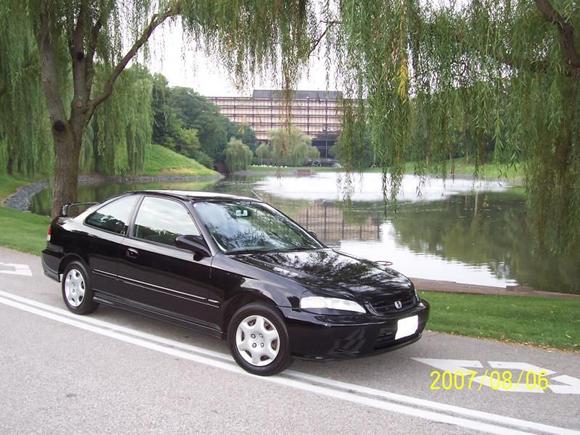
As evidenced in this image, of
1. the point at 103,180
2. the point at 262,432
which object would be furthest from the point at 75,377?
the point at 103,180

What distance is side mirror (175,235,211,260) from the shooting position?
5246 millimetres

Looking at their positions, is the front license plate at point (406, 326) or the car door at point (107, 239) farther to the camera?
the car door at point (107, 239)

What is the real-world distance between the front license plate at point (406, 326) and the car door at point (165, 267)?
63.4 inches

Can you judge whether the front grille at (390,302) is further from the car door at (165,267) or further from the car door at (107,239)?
the car door at (107,239)

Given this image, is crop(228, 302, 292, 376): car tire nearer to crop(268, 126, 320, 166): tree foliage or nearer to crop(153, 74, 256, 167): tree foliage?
crop(268, 126, 320, 166): tree foliage

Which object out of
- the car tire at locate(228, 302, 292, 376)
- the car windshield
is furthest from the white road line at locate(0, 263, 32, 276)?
the car tire at locate(228, 302, 292, 376)

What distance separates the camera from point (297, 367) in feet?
16.5

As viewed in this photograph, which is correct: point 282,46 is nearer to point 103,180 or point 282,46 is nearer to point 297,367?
point 297,367

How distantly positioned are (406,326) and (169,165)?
79.7 meters

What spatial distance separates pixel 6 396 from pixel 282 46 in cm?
505

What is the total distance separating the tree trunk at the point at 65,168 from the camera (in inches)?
557

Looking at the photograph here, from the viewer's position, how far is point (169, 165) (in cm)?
8200

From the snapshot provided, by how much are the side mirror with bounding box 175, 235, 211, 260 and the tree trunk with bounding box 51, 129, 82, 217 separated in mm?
9993
